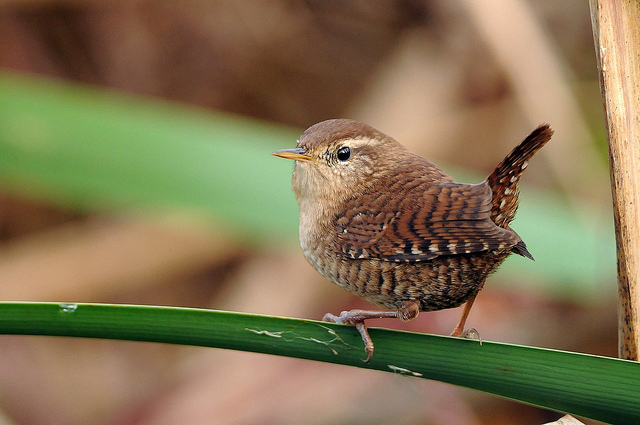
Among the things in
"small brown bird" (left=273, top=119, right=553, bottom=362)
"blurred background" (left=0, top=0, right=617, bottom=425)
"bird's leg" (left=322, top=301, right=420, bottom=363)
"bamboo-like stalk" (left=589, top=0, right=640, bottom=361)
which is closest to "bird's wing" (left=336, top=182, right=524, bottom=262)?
"small brown bird" (left=273, top=119, right=553, bottom=362)

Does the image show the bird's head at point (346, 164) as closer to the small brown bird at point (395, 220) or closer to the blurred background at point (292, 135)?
the small brown bird at point (395, 220)

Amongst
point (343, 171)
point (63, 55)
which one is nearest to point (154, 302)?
point (63, 55)

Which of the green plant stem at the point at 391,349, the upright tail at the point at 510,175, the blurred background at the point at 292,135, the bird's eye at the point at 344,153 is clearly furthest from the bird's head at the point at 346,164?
the blurred background at the point at 292,135

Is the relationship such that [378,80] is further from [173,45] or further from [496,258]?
[496,258]

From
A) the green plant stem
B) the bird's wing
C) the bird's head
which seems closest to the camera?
the green plant stem

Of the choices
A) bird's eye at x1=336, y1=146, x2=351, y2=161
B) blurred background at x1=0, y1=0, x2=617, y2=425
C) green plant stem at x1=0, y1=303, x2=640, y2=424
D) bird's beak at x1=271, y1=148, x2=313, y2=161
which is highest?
blurred background at x1=0, y1=0, x2=617, y2=425

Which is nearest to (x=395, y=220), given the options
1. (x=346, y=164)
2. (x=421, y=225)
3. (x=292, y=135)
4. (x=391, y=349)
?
(x=421, y=225)

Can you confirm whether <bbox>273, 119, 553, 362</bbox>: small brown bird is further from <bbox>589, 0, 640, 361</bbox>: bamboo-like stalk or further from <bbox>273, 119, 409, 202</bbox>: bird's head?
<bbox>589, 0, 640, 361</bbox>: bamboo-like stalk
